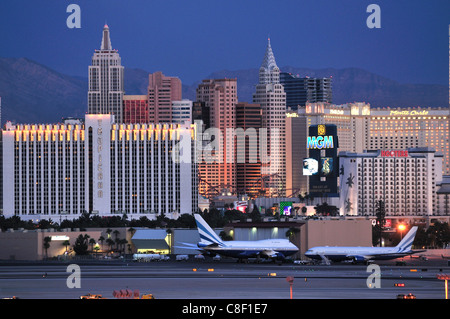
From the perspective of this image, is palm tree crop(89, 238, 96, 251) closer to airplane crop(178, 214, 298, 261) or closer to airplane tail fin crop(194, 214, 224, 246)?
airplane tail fin crop(194, 214, 224, 246)

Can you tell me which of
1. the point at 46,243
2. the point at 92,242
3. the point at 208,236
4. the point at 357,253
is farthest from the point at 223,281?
the point at 92,242

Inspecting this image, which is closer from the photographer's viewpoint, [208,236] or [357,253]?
[357,253]

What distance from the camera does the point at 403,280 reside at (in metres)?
105

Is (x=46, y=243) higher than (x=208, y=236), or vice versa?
(x=208, y=236)

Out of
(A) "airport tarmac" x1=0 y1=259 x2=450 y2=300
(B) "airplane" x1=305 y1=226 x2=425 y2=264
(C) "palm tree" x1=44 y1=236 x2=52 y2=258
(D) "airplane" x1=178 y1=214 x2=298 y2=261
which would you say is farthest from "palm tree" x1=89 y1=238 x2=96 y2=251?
(B) "airplane" x1=305 y1=226 x2=425 y2=264

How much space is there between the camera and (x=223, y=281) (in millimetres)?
103312

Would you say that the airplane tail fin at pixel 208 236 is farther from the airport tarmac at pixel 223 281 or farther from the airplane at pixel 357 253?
the airplane at pixel 357 253

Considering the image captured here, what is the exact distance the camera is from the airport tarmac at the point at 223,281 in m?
87.6

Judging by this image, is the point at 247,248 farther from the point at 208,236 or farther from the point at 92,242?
the point at 92,242

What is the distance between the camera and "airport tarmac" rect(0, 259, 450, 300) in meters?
87.6

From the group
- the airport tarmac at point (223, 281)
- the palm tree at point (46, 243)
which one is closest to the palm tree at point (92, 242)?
the palm tree at point (46, 243)
